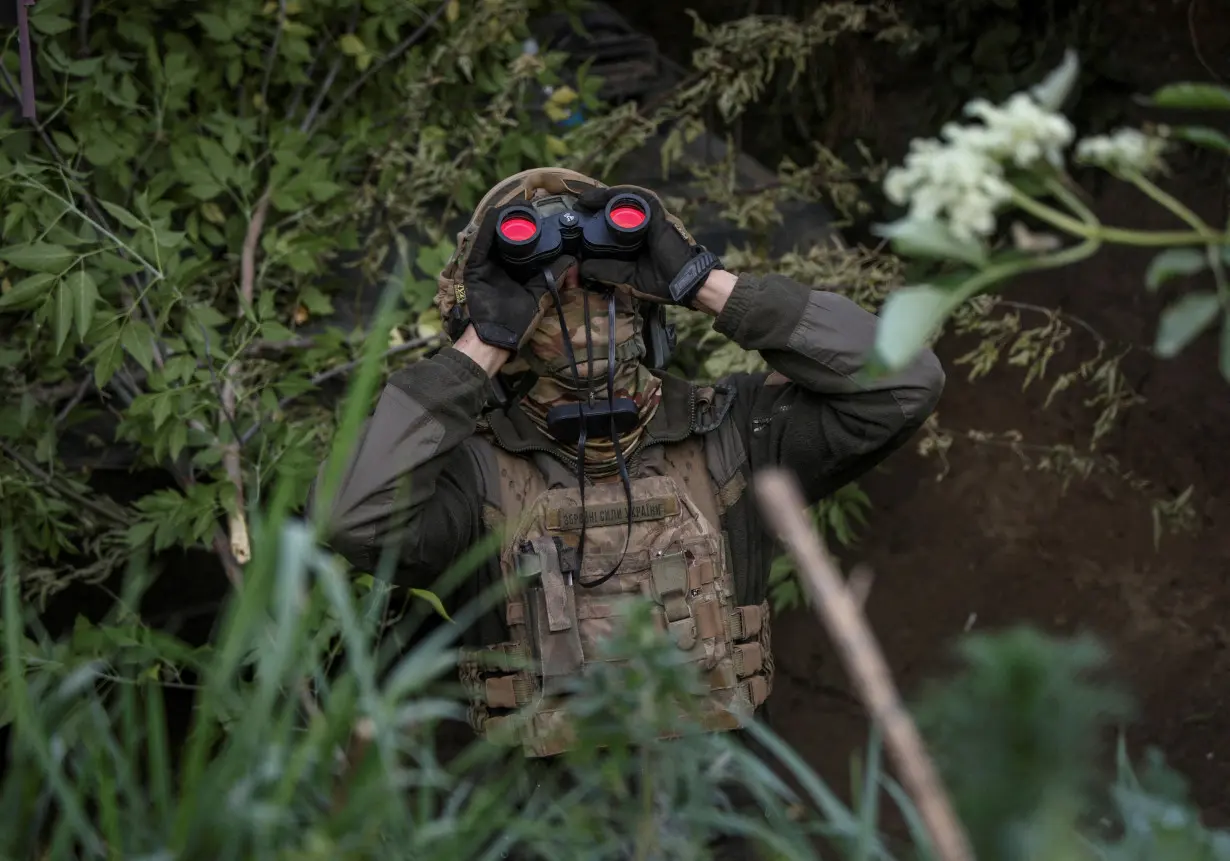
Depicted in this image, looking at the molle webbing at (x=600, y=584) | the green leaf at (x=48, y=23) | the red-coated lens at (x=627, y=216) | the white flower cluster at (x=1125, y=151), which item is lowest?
the molle webbing at (x=600, y=584)

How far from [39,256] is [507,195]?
2.95 ft

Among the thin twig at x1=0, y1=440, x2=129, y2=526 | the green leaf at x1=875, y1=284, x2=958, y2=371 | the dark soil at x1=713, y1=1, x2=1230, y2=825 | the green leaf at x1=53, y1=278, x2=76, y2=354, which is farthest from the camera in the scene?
the dark soil at x1=713, y1=1, x2=1230, y2=825

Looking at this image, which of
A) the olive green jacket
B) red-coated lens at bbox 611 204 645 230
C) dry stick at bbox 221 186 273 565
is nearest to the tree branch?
dry stick at bbox 221 186 273 565

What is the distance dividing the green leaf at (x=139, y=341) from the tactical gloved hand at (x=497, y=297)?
28.5 inches

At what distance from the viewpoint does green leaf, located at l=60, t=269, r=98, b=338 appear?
8.96 feet

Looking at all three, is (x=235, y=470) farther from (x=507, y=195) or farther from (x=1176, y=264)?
(x=1176, y=264)

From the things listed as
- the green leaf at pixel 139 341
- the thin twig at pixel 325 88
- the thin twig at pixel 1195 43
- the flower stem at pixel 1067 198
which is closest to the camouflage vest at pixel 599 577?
the green leaf at pixel 139 341

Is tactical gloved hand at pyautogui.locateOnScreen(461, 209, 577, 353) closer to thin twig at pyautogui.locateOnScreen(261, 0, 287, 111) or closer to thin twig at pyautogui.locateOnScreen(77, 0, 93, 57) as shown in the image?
thin twig at pyautogui.locateOnScreen(261, 0, 287, 111)

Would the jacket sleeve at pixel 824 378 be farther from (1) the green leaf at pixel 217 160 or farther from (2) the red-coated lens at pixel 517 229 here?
(1) the green leaf at pixel 217 160

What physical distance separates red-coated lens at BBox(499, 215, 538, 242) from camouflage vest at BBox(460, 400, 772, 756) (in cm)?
37

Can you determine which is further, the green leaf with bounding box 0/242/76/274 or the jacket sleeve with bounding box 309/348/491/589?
the green leaf with bounding box 0/242/76/274

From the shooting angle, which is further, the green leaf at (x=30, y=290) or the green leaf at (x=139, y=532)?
the green leaf at (x=139, y=532)

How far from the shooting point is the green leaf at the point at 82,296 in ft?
8.96

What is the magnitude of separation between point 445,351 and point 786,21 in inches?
60.5
